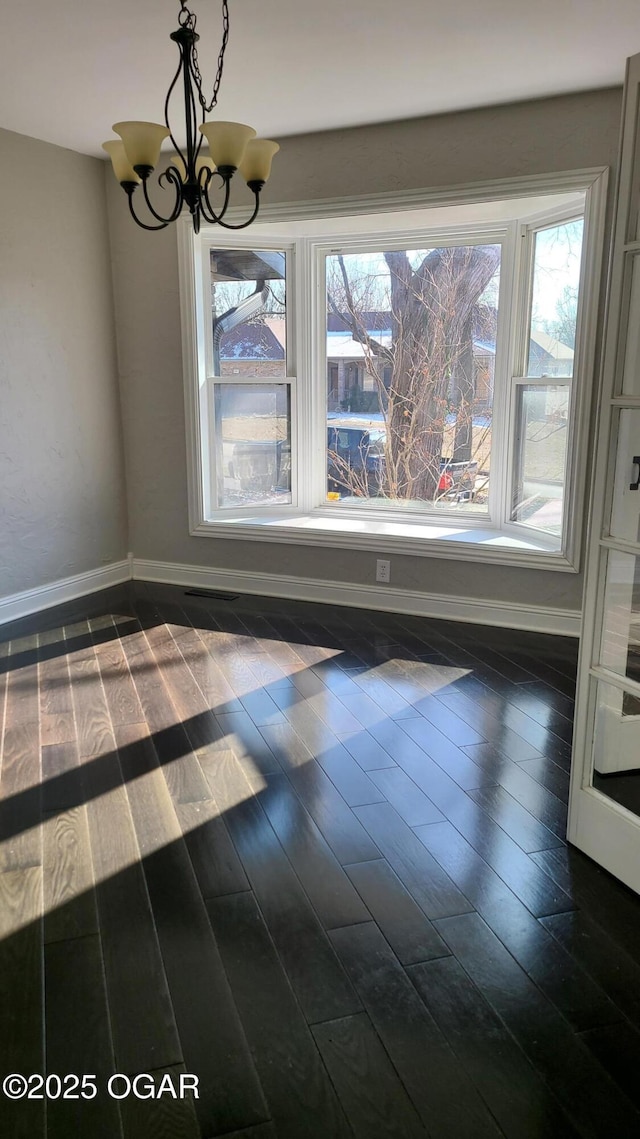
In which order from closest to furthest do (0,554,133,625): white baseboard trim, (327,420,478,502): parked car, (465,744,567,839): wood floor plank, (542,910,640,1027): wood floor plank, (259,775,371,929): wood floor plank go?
(542,910,640,1027): wood floor plank, (259,775,371,929): wood floor plank, (465,744,567,839): wood floor plank, (0,554,133,625): white baseboard trim, (327,420,478,502): parked car

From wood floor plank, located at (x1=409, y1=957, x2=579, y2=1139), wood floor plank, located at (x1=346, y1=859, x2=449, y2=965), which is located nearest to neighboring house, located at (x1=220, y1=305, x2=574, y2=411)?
wood floor plank, located at (x1=346, y1=859, x2=449, y2=965)

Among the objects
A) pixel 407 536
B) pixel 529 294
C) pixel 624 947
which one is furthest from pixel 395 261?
pixel 624 947

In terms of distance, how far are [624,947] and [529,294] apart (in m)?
3.41

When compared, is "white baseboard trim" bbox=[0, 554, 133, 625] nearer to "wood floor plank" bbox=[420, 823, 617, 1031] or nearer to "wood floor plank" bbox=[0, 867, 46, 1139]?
"wood floor plank" bbox=[0, 867, 46, 1139]

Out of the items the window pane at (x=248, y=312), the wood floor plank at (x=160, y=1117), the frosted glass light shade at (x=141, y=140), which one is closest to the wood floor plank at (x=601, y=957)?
the wood floor plank at (x=160, y=1117)

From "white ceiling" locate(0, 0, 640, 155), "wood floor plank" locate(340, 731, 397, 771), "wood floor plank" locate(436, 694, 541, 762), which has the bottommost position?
"wood floor plank" locate(340, 731, 397, 771)

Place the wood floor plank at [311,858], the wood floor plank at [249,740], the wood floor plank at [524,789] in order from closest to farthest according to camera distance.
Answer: the wood floor plank at [311,858] → the wood floor plank at [524,789] → the wood floor plank at [249,740]

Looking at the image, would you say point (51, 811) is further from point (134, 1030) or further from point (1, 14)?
point (1, 14)

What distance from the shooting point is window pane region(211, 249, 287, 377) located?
4793 millimetres

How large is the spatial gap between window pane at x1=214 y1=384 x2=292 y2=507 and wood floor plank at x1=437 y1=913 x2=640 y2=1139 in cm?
350

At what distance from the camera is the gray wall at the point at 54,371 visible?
418cm

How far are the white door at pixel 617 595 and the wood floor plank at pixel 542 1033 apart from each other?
1.51 ft

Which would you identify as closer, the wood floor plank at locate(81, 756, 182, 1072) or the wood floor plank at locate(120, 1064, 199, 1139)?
the wood floor plank at locate(120, 1064, 199, 1139)

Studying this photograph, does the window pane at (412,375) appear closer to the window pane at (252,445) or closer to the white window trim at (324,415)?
the white window trim at (324,415)
